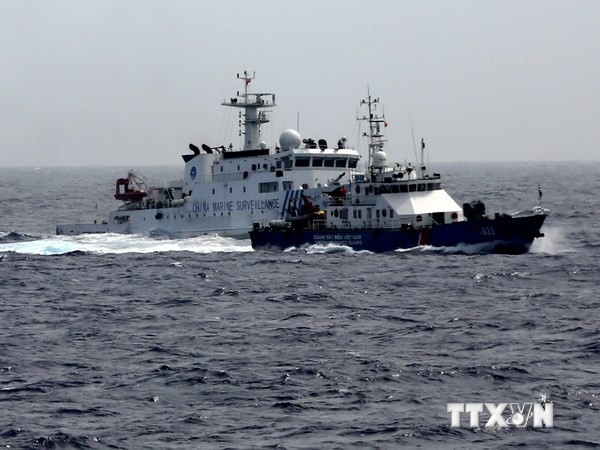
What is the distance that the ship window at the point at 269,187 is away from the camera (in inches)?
2516

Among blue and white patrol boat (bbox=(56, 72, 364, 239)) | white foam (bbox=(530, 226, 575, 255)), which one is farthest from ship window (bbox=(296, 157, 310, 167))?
white foam (bbox=(530, 226, 575, 255))

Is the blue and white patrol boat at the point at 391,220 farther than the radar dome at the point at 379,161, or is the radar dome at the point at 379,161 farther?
the radar dome at the point at 379,161

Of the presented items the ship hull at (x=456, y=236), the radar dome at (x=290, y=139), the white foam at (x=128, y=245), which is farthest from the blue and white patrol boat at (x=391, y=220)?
the radar dome at (x=290, y=139)

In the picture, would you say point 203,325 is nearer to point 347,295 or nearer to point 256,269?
point 347,295

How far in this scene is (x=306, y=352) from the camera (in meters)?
30.2

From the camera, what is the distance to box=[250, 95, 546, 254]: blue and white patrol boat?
52.8 m

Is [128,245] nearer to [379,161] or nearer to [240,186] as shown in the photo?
[240,186]

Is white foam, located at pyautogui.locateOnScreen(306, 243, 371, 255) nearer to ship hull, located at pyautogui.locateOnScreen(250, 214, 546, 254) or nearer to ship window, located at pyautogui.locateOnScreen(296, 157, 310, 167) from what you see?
ship hull, located at pyautogui.locateOnScreen(250, 214, 546, 254)

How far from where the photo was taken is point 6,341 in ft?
106

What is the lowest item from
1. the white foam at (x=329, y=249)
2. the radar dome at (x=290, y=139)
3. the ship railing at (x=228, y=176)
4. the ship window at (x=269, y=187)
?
the white foam at (x=329, y=249)

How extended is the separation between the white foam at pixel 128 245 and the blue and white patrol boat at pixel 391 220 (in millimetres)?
3410

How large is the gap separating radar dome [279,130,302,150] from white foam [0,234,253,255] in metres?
6.64

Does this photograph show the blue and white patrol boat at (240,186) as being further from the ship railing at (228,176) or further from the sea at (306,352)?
the sea at (306,352)

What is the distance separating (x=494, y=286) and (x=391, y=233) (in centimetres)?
1252
